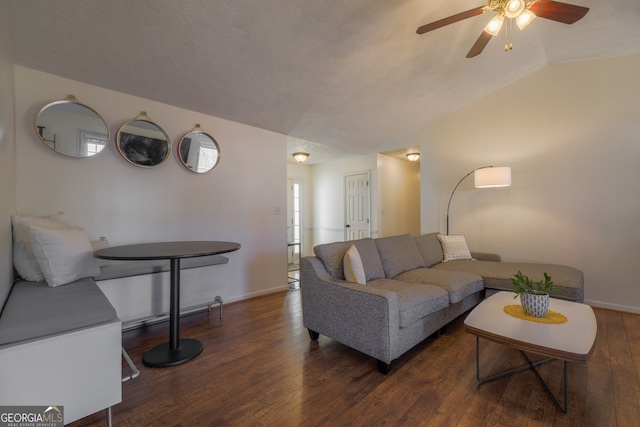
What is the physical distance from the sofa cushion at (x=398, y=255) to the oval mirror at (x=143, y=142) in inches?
97.9

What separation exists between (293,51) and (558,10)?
1946mm

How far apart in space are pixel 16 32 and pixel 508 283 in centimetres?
463

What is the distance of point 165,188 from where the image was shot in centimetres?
293

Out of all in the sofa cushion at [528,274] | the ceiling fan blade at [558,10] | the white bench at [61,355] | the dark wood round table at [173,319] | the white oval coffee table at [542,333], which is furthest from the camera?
the sofa cushion at [528,274]

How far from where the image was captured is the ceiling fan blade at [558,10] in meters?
1.71

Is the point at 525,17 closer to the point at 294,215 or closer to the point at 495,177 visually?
the point at 495,177

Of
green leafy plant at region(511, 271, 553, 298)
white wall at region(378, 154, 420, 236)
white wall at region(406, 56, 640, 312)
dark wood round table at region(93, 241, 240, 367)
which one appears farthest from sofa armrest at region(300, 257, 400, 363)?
white wall at region(378, 154, 420, 236)

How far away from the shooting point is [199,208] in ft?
10.4

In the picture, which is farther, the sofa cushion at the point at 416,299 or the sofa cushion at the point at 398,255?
the sofa cushion at the point at 398,255

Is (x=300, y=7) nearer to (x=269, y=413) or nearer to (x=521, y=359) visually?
(x=269, y=413)

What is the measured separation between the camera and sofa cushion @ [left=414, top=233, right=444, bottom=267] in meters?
3.43

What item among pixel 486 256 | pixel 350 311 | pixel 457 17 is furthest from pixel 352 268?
pixel 486 256

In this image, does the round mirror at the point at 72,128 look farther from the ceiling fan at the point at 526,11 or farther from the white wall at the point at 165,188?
the ceiling fan at the point at 526,11

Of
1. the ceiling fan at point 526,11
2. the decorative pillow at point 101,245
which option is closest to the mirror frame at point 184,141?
the decorative pillow at point 101,245
